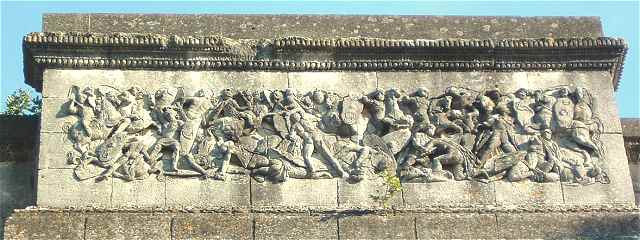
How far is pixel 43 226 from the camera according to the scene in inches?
678

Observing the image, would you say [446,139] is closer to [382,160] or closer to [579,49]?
[382,160]

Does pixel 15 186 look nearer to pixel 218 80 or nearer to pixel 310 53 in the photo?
pixel 218 80

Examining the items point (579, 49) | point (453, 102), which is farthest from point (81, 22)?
point (579, 49)

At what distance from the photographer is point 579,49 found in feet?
63.5

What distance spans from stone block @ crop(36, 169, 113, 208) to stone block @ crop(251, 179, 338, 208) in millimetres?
1816

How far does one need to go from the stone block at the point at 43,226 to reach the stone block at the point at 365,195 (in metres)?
3.17

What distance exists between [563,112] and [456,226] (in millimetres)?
2421

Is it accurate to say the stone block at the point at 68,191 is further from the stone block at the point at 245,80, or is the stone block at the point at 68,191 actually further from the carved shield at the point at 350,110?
the carved shield at the point at 350,110

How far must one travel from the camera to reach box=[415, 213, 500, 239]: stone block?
694 inches

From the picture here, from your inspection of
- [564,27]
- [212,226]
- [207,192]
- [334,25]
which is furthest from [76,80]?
[564,27]

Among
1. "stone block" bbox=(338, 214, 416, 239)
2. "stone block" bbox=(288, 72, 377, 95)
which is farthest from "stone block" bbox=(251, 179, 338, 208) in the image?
"stone block" bbox=(288, 72, 377, 95)

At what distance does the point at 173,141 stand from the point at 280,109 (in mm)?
1432

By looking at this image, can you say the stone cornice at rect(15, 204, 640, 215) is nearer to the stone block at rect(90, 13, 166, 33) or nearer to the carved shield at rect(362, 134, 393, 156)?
the carved shield at rect(362, 134, 393, 156)

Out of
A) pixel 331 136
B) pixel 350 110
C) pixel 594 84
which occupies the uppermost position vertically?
pixel 594 84
